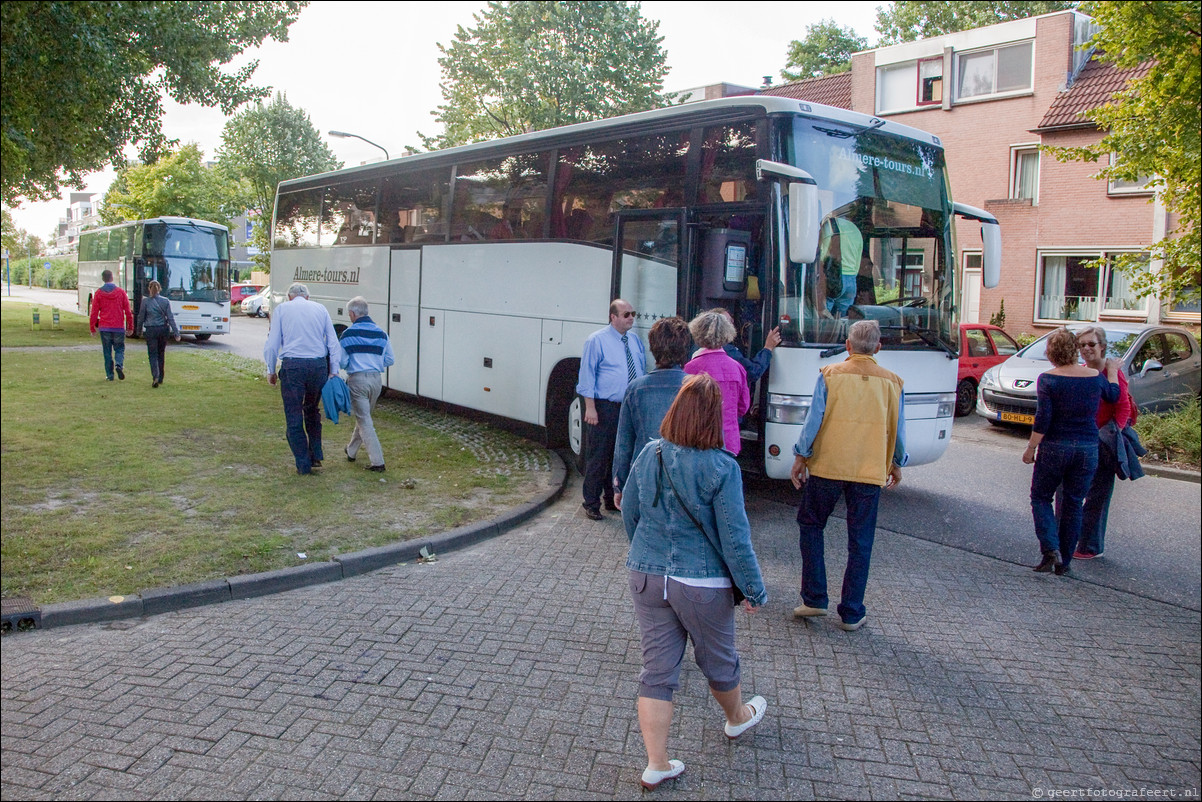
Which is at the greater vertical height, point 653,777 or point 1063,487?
point 1063,487

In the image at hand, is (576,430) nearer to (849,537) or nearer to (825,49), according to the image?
(849,537)

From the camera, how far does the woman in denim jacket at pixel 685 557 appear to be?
3.50 meters

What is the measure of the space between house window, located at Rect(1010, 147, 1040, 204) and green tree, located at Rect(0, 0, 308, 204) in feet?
67.3

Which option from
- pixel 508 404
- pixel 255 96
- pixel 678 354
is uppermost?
pixel 255 96

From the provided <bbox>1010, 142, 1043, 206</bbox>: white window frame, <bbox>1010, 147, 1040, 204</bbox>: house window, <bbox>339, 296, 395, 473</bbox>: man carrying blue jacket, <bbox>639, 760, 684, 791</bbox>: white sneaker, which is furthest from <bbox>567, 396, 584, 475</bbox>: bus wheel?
<bbox>1010, 147, 1040, 204</bbox>: house window

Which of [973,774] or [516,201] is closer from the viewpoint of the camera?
[973,774]

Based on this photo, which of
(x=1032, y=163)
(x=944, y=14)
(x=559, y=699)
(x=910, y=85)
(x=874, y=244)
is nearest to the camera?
(x=559, y=699)

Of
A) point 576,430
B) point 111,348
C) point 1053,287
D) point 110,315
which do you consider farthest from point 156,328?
point 1053,287

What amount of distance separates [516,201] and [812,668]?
7.54 metres

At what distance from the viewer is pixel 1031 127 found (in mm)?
26391

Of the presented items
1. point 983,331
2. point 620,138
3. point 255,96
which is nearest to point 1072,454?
point 620,138

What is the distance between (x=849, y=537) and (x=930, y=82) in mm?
27261

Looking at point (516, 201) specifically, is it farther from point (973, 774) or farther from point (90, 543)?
point (973, 774)

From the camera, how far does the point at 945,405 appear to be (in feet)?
28.2
